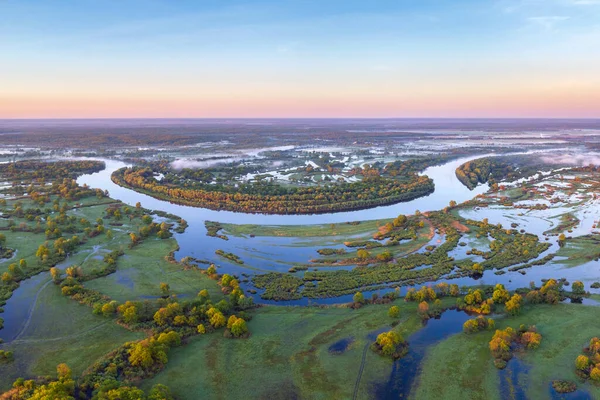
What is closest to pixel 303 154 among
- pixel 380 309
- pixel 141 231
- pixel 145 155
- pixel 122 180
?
pixel 145 155

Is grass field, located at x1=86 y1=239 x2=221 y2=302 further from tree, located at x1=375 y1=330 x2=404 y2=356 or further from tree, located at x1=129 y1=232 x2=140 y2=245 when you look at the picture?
tree, located at x1=375 y1=330 x2=404 y2=356

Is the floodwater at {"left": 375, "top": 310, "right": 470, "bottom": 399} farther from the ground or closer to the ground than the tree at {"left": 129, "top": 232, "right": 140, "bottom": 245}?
closer to the ground

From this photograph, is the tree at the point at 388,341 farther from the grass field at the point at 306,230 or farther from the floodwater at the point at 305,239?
the grass field at the point at 306,230

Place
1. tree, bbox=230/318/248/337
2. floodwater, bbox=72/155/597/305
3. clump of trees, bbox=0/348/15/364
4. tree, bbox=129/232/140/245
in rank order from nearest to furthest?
clump of trees, bbox=0/348/15/364, tree, bbox=230/318/248/337, floodwater, bbox=72/155/597/305, tree, bbox=129/232/140/245

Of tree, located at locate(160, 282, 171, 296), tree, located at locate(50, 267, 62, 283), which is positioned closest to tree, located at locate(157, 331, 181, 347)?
tree, located at locate(160, 282, 171, 296)

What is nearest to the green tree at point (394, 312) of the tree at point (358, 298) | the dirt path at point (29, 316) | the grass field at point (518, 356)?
the tree at point (358, 298)

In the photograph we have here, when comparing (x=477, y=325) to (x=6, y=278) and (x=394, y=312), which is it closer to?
(x=394, y=312)
